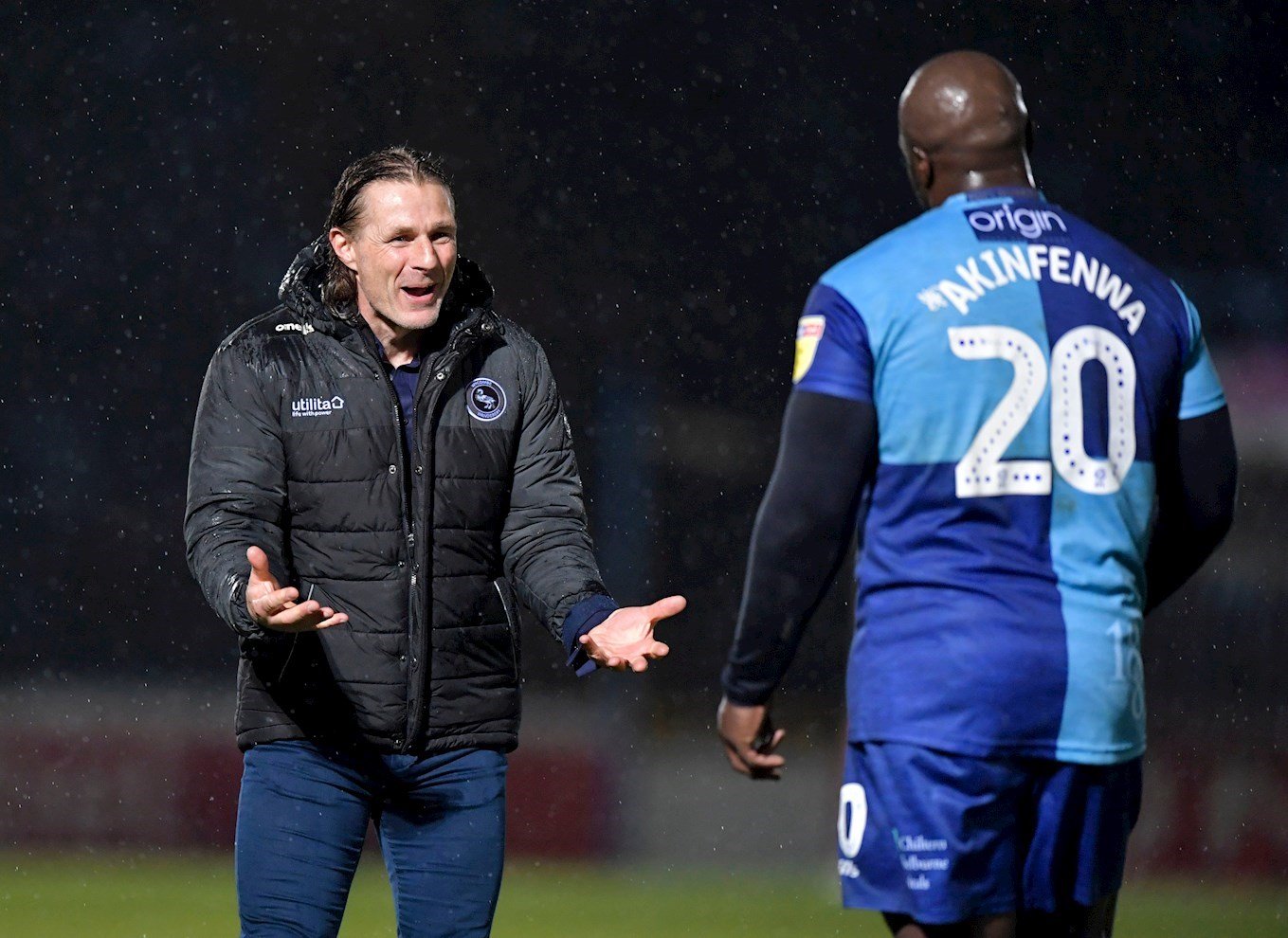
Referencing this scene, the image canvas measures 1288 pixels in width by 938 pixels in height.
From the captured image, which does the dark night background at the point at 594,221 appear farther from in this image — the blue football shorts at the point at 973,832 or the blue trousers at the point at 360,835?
the blue football shorts at the point at 973,832

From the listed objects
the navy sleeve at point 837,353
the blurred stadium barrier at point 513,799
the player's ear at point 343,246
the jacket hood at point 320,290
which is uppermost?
the player's ear at point 343,246

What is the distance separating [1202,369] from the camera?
209cm

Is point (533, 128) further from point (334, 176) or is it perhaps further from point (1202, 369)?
point (1202, 369)

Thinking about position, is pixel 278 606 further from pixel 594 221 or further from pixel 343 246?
pixel 594 221

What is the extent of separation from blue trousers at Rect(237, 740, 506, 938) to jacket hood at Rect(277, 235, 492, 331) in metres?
0.67

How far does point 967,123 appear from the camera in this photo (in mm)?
2045

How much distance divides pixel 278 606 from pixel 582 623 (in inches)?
18.6

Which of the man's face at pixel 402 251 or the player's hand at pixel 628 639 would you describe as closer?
the player's hand at pixel 628 639

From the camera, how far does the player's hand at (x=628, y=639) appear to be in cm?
252

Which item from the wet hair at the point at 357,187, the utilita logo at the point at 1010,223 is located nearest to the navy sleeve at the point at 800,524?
the utilita logo at the point at 1010,223

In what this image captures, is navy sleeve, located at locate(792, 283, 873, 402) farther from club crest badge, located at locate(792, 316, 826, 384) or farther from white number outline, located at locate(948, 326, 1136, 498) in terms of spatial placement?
white number outline, located at locate(948, 326, 1136, 498)

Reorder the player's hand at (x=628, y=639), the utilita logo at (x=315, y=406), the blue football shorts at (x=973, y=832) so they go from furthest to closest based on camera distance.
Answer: the utilita logo at (x=315, y=406), the player's hand at (x=628, y=639), the blue football shorts at (x=973, y=832)

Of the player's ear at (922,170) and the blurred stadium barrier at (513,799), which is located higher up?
the player's ear at (922,170)

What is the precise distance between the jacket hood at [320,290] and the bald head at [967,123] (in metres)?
0.90
